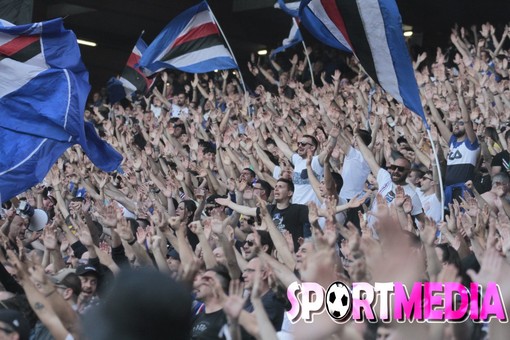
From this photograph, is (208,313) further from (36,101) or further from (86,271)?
(36,101)

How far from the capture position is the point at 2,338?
325 centimetres

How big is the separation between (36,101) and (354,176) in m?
2.84

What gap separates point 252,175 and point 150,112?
617 cm

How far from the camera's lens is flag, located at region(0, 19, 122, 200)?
25.0ft

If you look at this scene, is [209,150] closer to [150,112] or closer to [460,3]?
[150,112]

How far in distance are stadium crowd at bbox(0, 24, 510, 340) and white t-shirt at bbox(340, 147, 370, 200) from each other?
0.01 m

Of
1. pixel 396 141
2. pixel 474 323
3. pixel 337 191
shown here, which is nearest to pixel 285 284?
pixel 474 323

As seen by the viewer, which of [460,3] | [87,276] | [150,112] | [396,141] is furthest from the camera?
[460,3]

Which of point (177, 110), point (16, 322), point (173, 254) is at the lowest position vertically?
point (177, 110)

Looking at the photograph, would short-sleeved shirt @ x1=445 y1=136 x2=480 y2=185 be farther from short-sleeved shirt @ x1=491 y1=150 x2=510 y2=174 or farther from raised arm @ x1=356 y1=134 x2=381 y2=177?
raised arm @ x1=356 y1=134 x2=381 y2=177

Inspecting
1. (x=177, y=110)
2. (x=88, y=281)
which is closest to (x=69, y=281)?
(x=88, y=281)

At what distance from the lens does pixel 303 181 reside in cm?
822

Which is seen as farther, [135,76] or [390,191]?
[135,76]

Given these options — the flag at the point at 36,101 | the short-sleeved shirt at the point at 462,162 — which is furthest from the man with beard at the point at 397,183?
the flag at the point at 36,101
